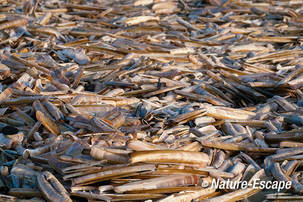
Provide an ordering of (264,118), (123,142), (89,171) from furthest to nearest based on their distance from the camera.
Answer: (264,118) < (123,142) < (89,171)

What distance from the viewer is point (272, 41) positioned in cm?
608

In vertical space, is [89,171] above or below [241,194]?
above

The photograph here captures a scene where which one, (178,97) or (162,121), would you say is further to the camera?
(178,97)

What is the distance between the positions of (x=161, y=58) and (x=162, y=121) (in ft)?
5.08

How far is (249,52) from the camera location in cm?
572

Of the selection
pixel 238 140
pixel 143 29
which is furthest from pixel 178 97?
pixel 143 29

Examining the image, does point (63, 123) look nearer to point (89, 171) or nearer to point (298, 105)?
point (89, 171)

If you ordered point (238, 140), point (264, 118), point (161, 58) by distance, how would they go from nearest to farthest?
point (238, 140), point (264, 118), point (161, 58)

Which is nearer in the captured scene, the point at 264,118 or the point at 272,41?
the point at 264,118

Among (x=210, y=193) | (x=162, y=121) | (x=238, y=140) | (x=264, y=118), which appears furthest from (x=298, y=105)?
(x=210, y=193)

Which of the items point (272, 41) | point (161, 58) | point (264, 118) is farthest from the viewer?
point (272, 41)

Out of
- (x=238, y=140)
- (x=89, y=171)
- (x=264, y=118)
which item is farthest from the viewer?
(x=264, y=118)

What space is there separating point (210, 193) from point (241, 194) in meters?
0.21

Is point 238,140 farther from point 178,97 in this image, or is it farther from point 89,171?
point 89,171
